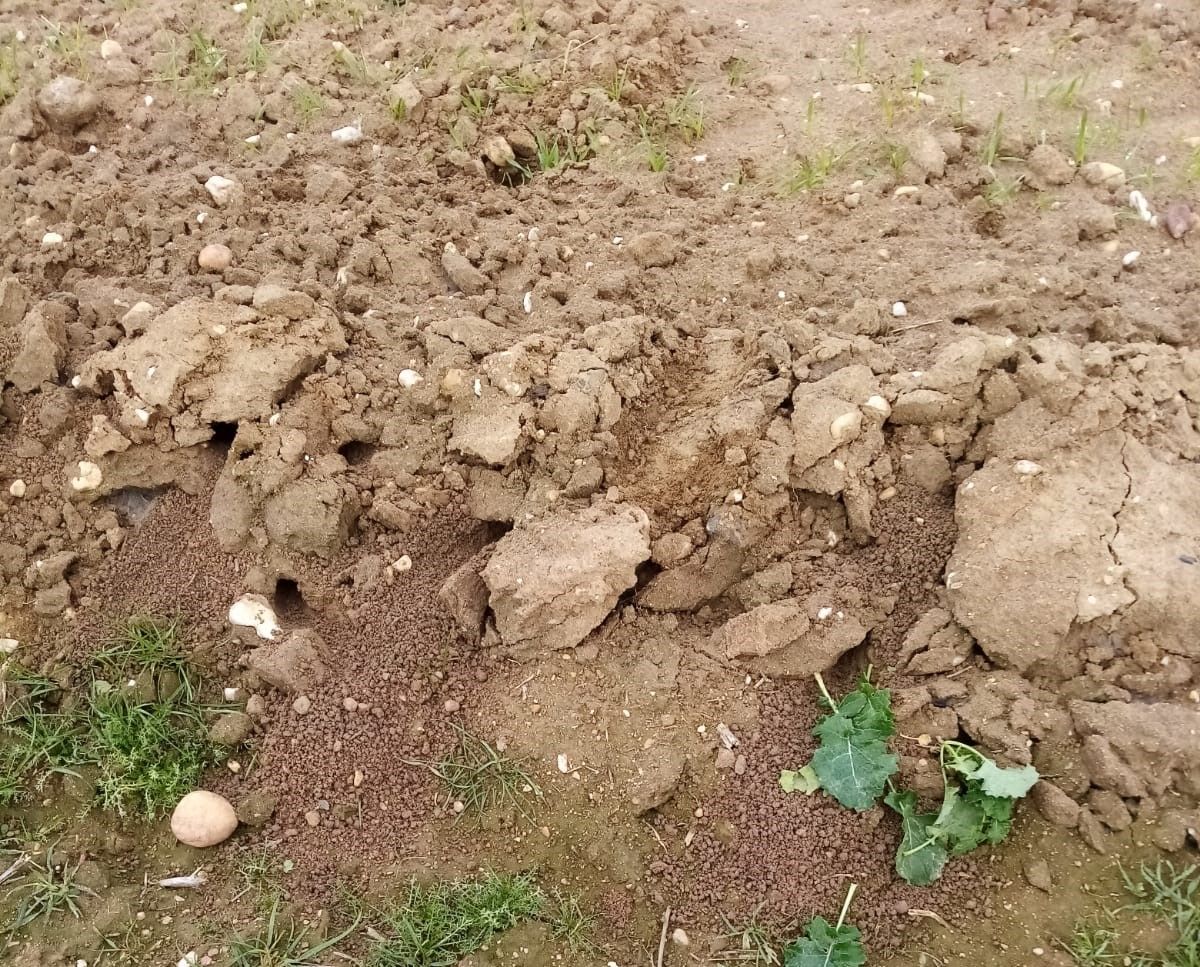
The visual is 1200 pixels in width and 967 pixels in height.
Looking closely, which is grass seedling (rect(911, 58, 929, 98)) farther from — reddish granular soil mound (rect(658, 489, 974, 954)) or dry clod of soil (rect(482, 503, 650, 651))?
dry clod of soil (rect(482, 503, 650, 651))

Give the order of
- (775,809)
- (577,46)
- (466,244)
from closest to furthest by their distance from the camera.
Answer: (775,809), (466,244), (577,46)

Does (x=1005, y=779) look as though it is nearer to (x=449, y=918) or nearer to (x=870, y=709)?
(x=870, y=709)

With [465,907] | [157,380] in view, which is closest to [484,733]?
[465,907]

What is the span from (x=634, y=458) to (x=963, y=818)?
1.28 m

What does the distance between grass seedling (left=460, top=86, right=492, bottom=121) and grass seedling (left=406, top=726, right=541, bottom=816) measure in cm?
252

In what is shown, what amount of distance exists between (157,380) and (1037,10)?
376 centimetres

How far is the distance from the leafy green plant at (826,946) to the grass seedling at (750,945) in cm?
4

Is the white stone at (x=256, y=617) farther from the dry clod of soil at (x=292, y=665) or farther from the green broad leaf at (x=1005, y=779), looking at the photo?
the green broad leaf at (x=1005, y=779)

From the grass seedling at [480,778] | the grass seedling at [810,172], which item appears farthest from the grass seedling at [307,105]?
the grass seedling at [480,778]

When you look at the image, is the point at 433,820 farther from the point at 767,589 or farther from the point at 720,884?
the point at 767,589

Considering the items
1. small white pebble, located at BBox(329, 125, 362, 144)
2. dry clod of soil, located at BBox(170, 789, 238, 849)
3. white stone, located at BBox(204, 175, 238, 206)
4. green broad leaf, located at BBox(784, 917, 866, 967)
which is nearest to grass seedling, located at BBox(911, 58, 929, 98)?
small white pebble, located at BBox(329, 125, 362, 144)

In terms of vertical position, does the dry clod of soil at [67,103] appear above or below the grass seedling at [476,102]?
above

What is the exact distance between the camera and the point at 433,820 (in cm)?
254

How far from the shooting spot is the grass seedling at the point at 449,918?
7.59 ft
